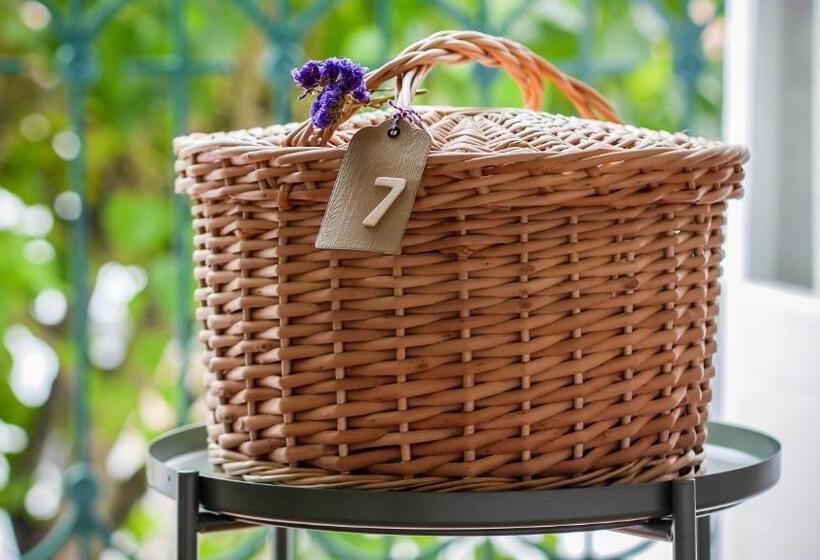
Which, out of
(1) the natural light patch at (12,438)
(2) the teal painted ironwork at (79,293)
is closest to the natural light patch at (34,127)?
(2) the teal painted ironwork at (79,293)

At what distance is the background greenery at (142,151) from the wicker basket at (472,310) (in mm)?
798

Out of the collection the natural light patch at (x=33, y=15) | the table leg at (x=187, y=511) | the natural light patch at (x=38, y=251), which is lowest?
the table leg at (x=187, y=511)

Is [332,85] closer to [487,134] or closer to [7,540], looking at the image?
[487,134]

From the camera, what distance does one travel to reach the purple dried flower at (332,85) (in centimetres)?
80

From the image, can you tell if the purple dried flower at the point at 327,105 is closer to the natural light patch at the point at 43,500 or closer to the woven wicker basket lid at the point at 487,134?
the woven wicker basket lid at the point at 487,134

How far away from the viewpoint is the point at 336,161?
78 cm

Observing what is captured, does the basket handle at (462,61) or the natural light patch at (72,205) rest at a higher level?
the basket handle at (462,61)

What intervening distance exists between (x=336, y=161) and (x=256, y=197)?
75 millimetres

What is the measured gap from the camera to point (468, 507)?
756 millimetres

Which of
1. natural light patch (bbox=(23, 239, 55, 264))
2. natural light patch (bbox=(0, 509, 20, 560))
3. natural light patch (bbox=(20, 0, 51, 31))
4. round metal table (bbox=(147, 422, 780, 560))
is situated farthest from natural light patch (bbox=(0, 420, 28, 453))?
round metal table (bbox=(147, 422, 780, 560))

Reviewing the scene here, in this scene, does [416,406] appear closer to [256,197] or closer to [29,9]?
[256,197]

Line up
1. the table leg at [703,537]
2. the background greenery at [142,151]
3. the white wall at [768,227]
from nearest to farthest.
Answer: the table leg at [703,537]
the white wall at [768,227]
the background greenery at [142,151]

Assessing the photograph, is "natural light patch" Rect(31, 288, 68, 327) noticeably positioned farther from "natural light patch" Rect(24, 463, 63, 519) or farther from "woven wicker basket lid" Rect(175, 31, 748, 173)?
"woven wicker basket lid" Rect(175, 31, 748, 173)

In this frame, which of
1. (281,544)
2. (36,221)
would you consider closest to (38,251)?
(36,221)
